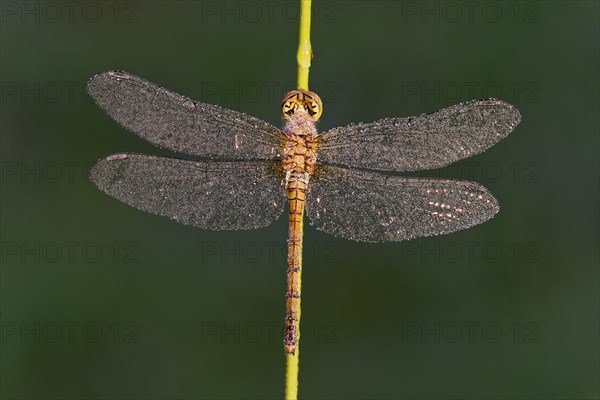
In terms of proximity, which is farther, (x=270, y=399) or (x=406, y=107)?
(x=406, y=107)

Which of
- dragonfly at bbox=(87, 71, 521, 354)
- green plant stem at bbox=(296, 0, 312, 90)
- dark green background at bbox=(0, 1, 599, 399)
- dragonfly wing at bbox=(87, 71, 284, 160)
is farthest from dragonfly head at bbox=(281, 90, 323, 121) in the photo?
dark green background at bbox=(0, 1, 599, 399)

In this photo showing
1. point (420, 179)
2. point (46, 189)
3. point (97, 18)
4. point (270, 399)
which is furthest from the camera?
point (97, 18)

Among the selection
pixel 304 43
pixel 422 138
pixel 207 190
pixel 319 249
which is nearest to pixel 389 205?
pixel 422 138

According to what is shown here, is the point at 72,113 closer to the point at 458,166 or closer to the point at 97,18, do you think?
the point at 97,18

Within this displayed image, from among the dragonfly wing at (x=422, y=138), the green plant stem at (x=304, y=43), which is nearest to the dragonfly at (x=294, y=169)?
the dragonfly wing at (x=422, y=138)

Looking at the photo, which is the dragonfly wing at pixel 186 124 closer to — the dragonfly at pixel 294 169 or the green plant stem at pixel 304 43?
the dragonfly at pixel 294 169

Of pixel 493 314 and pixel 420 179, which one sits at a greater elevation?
pixel 420 179

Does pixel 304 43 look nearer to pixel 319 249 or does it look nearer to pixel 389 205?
Answer: pixel 389 205

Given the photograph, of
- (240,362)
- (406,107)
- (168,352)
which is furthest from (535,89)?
(168,352)
